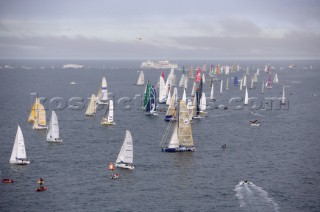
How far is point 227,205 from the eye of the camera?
8288cm

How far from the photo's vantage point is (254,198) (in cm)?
8525

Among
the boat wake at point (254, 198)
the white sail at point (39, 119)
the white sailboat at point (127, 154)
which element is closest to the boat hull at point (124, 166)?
the white sailboat at point (127, 154)

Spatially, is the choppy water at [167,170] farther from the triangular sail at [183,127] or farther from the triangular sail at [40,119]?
the triangular sail at [183,127]

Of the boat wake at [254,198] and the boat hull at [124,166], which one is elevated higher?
the boat hull at [124,166]

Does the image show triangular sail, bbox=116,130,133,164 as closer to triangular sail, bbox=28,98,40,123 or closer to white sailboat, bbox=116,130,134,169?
white sailboat, bbox=116,130,134,169

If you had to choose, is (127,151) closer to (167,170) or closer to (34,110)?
(167,170)

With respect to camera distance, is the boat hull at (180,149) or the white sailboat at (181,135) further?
the white sailboat at (181,135)

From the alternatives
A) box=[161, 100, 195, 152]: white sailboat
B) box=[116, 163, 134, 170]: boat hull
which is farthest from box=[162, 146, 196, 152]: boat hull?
box=[116, 163, 134, 170]: boat hull

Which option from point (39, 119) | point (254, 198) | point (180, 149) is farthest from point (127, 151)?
point (39, 119)

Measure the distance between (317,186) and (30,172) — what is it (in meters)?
56.0

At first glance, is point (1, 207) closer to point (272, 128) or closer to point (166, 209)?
point (166, 209)

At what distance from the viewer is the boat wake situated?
267ft

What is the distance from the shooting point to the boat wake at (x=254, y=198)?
8125 centimetres

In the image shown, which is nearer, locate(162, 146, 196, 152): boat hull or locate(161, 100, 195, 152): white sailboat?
locate(162, 146, 196, 152): boat hull
